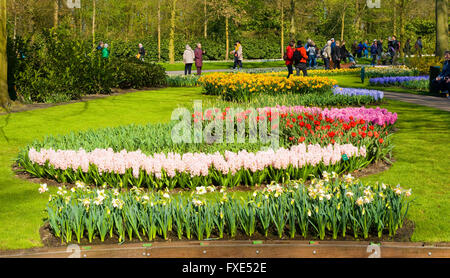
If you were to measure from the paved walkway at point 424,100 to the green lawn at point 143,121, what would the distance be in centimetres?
64

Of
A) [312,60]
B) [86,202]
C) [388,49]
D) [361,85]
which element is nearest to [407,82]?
[361,85]

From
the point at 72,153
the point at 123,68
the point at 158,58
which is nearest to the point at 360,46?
the point at 158,58

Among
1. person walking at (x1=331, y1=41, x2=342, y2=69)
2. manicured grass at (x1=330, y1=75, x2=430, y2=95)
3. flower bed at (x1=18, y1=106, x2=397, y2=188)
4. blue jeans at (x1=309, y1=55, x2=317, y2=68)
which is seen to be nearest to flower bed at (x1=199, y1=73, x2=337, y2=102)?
manicured grass at (x1=330, y1=75, x2=430, y2=95)

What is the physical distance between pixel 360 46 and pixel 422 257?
3932 centimetres

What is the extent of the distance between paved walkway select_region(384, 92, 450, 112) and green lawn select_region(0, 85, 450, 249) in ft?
2.08

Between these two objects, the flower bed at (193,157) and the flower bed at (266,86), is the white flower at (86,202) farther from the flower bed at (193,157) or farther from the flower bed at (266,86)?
the flower bed at (266,86)

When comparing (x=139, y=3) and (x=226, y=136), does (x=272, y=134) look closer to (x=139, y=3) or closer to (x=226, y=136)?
(x=226, y=136)

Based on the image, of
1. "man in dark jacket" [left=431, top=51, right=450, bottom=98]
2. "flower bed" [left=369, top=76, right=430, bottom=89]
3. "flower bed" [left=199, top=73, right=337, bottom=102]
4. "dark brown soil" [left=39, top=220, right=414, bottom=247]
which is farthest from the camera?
"flower bed" [left=369, top=76, right=430, bottom=89]

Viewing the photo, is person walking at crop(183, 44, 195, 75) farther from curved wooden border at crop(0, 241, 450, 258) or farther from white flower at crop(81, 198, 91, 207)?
curved wooden border at crop(0, 241, 450, 258)

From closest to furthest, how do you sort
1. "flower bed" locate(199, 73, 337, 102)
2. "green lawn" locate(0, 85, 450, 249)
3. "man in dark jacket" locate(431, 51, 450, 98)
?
"green lawn" locate(0, 85, 450, 249)
"flower bed" locate(199, 73, 337, 102)
"man in dark jacket" locate(431, 51, 450, 98)

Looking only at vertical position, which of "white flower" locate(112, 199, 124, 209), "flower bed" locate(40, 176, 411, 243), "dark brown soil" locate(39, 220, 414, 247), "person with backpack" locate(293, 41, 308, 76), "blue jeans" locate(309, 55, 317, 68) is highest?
"blue jeans" locate(309, 55, 317, 68)

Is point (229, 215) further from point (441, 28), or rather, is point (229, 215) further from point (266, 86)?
point (441, 28)

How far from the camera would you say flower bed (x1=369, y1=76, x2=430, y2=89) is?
750 inches

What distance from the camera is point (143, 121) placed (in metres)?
12.7
